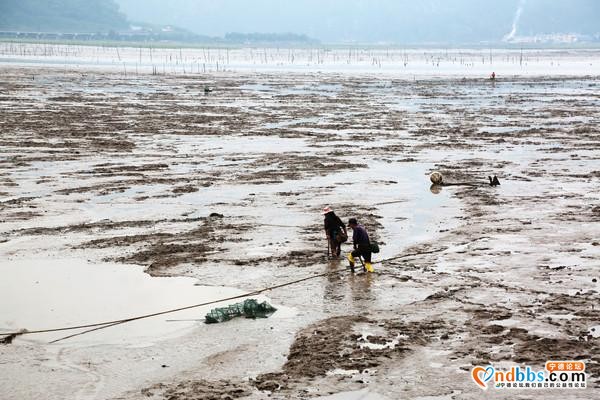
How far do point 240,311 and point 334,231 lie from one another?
144 inches

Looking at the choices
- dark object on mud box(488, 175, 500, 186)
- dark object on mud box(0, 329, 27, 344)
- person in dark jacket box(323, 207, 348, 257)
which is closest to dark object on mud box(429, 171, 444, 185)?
dark object on mud box(488, 175, 500, 186)

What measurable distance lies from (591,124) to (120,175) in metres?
24.7

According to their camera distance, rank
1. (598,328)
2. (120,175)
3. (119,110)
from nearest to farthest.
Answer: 1. (598,328)
2. (120,175)
3. (119,110)

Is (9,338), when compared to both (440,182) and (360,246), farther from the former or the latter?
(440,182)

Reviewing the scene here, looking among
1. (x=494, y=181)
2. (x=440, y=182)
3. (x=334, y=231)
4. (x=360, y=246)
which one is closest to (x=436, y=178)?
(x=440, y=182)

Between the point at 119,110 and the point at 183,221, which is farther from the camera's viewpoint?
the point at 119,110

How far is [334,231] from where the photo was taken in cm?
1641

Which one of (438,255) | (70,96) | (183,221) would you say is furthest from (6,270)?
(70,96)

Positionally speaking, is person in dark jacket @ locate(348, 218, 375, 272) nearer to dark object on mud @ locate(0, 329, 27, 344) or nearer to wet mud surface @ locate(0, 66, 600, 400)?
wet mud surface @ locate(0, 66, 600, 400)

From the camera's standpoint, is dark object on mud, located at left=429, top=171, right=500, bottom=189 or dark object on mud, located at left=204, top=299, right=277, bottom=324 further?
dark object on mud, located at left=429, top=171, right=500, bottom=189

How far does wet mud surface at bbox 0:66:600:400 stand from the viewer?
1134 centimetres

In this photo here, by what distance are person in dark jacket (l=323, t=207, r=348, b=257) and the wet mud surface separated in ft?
1.61

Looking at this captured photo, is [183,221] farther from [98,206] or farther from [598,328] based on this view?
[598,328]

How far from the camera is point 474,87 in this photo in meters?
71.5
